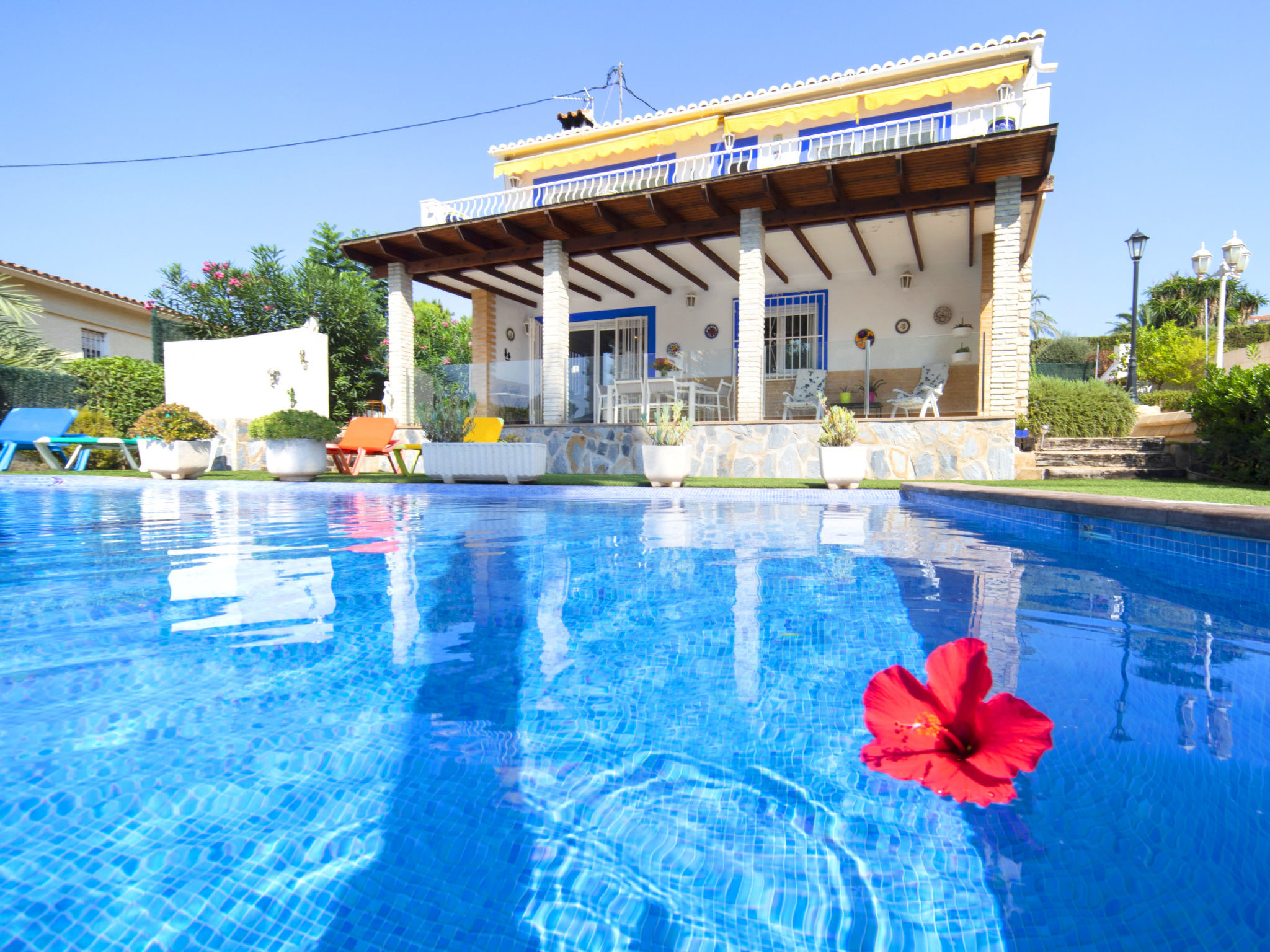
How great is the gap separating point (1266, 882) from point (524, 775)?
122 cm

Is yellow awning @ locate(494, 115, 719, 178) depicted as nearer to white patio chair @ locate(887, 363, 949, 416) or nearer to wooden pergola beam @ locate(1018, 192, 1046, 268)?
wooden pergola beam @ locate(1018, 192, 1046, 268)

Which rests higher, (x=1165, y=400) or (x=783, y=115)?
(x=783, y=115)

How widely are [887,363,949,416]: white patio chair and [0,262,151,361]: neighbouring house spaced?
1981 cm

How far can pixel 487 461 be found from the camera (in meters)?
9.16

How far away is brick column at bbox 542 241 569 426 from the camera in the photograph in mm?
11094

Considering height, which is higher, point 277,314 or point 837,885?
point 277,314

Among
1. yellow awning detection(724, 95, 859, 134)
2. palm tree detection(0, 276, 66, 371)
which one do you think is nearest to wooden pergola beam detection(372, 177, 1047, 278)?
yellow awning detection(724, 95, 859, 134)

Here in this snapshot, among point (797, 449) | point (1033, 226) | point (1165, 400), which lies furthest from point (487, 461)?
point (1165, 400)

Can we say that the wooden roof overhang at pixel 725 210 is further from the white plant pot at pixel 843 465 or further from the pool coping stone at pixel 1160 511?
the pool coping stone at pixel 1160 511

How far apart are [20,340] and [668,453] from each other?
48.1ft

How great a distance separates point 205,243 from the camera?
1725cm

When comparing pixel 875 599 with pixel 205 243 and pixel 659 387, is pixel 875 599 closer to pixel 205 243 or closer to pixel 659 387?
pixel 659 387

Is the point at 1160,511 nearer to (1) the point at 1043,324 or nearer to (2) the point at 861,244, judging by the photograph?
(2) the point at 861,244

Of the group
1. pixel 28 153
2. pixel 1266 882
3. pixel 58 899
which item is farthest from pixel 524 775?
pixel 28 153
